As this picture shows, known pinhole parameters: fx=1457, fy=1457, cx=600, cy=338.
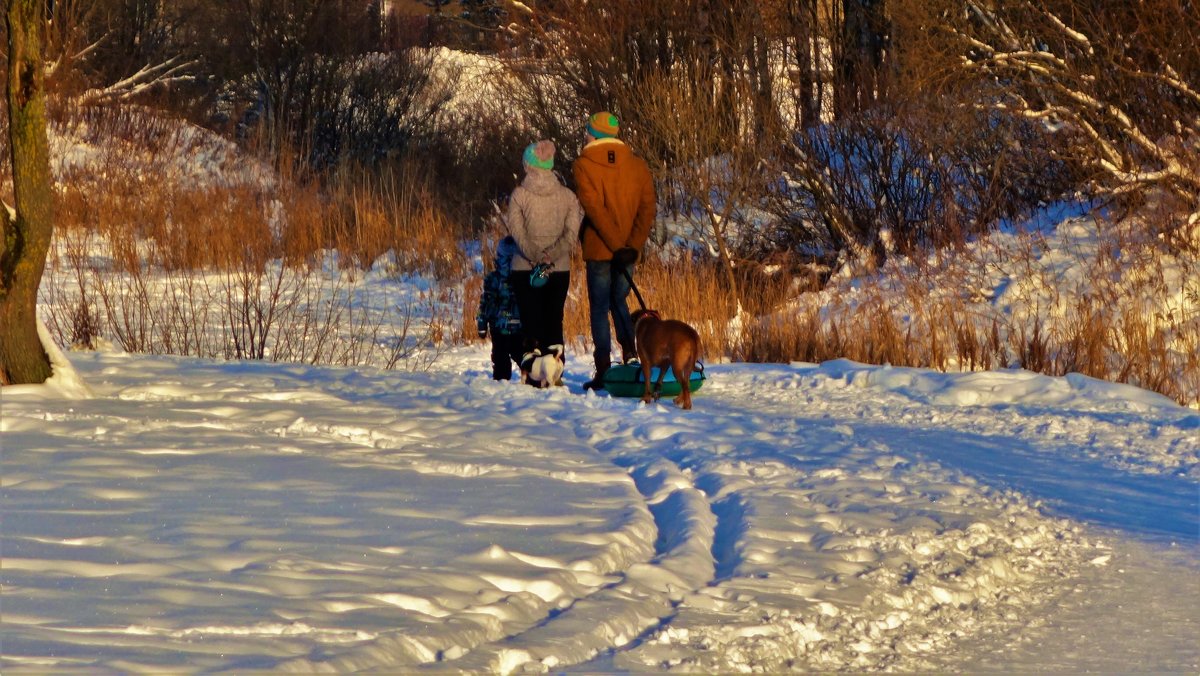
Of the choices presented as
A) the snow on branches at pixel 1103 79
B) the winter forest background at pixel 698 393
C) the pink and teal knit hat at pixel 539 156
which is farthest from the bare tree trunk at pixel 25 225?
the snow on branches at pixel 1103 79

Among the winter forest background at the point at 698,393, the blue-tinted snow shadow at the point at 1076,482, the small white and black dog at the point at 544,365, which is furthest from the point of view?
the small white and black dog at the point at 544,365

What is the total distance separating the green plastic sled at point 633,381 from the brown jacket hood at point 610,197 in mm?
809

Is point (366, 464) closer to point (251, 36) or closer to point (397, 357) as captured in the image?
point (397, 357)

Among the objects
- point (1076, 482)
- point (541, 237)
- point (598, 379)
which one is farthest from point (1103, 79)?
point (1076, 482)

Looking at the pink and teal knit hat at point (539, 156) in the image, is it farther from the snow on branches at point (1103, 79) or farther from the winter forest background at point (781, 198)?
the snow on branches at point (1103, 79)

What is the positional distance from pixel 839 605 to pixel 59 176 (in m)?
20.9

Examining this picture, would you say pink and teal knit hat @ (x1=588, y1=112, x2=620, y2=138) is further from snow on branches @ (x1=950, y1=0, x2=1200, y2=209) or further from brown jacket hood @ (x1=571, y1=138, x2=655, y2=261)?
snow on branches @ (x1=950, y1=0, x2=1200, y2=209)

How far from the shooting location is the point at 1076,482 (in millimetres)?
7664

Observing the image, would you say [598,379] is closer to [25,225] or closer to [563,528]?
[25,225]

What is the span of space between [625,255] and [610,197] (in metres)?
0.41

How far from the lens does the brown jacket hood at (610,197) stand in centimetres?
1001

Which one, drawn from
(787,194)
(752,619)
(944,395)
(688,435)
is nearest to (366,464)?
(688,435)

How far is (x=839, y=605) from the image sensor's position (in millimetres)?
5164

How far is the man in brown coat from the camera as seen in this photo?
1002 centimetres
